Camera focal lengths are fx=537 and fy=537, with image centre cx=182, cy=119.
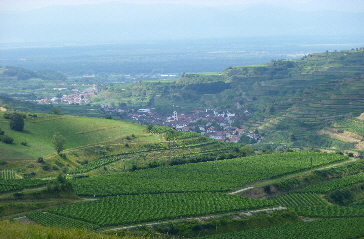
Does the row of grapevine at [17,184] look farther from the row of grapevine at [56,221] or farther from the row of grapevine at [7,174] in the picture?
the row of grapevine at [56,221]

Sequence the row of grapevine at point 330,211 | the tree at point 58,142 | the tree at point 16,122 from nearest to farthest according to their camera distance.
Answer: the row of grapevine at point 330,211 < the tree at point 58,142 < the tree at point 16,122

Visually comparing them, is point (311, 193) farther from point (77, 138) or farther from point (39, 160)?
point (77, 138)

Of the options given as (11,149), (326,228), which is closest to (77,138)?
(11,149)

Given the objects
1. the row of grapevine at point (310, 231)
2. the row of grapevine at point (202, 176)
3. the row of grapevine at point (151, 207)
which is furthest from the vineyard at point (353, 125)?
the row of grapevine at point (310, 231)

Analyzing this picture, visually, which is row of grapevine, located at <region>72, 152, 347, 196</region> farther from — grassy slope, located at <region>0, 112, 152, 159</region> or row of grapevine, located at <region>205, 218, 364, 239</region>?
grassy slope, located at <region>0, 112, 152, 159</region>

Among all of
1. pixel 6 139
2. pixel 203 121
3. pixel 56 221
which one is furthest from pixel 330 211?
pixel 203 121

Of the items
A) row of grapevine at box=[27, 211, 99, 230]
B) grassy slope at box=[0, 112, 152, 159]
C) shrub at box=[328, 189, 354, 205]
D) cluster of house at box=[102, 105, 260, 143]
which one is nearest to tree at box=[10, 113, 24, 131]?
grassy slope at box=[0, 112, 152, 159]

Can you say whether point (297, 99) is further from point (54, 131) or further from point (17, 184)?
point (17, 184)
